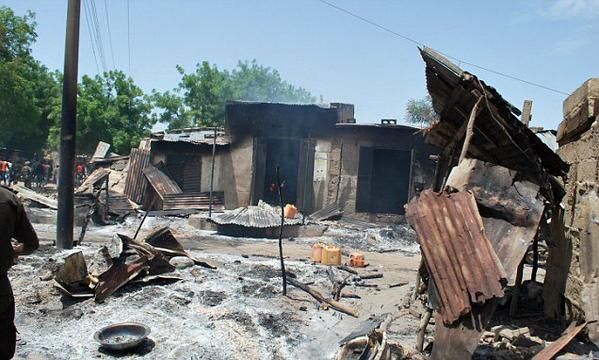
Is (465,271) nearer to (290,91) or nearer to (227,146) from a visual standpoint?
(227,146)

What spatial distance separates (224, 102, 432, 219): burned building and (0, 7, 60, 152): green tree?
16299 mm

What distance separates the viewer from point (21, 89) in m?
25.3

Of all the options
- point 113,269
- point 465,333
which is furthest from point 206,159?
point 465,333

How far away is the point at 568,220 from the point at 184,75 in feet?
110

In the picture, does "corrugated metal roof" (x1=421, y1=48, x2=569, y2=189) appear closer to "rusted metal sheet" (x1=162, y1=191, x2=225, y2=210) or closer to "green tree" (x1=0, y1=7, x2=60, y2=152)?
"rusted metal sheet" (x1=162, y1=191, x2=225, y2=210)

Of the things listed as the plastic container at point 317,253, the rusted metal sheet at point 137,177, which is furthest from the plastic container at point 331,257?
the rusted metal sheet at point 137,177

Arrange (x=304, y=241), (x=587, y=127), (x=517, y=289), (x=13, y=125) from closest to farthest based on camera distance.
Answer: (x=587, y=127) < (x=517, y=289) < (x=304, y=241) < (x=13, y=125)

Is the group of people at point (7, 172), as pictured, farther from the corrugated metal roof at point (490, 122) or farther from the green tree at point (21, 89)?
the corrugated metal roof at point (490, 122)

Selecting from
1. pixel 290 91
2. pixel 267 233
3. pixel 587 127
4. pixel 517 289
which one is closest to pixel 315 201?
pixel 267 233

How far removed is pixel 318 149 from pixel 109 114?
58.3 feet

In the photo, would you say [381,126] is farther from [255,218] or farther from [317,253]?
[317,253]

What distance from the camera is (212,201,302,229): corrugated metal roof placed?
13.0m

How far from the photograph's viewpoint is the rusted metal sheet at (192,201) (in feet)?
52.0

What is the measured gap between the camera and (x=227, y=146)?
17.2 metres
